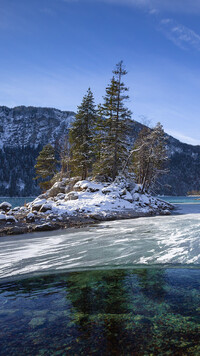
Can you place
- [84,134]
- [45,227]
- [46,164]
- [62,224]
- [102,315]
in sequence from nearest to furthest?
[102,315] → [45,227] → [62,224] → [84,134] → [46,164]

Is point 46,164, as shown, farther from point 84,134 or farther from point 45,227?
point 45,227

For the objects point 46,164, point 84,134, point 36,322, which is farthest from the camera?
point 46,164

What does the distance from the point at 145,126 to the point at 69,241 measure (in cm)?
2295

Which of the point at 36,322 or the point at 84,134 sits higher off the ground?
the point at 84,134

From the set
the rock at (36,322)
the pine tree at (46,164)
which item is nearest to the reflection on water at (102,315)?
the rock at (36,322)

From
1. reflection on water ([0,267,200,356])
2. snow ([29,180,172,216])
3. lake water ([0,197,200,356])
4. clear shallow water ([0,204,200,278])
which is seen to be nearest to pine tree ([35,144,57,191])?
snow ([29,180,172,216])

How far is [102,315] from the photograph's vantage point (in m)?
3.23

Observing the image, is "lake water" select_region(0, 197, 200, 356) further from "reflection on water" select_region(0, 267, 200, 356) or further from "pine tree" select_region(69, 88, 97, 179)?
"pine tree" select_region(69, 88, 97, 179)

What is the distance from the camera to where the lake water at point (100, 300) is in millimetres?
2564

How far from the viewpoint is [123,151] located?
82.5 feet

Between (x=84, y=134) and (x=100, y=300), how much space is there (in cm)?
2476

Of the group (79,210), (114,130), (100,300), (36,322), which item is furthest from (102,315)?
(114,130)

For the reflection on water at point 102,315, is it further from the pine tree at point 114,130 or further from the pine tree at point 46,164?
the pine tree at point 46,164

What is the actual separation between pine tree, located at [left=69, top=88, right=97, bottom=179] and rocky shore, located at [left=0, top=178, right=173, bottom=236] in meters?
3.19
